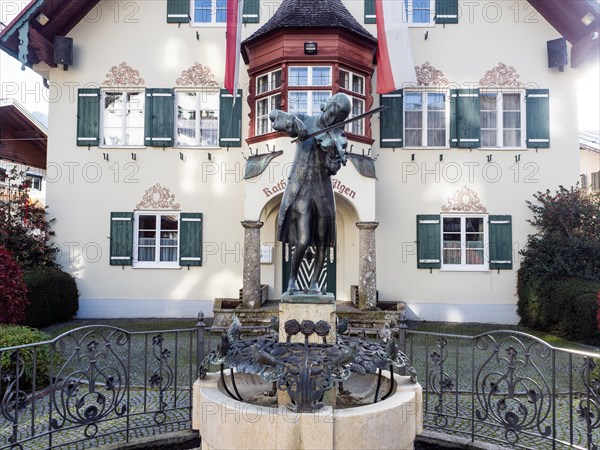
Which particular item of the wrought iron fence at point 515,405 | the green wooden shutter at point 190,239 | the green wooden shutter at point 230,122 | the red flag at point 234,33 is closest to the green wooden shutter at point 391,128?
the green wooden shutter at point 230,122

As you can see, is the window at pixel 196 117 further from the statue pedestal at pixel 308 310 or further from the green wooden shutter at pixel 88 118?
the statue pedestal at pixel 308 310

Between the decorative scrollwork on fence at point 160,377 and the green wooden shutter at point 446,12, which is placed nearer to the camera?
the decorative scrollwork on fence at point 160,377

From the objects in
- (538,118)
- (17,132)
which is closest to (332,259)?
(538,118)

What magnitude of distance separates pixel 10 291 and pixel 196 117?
719cm

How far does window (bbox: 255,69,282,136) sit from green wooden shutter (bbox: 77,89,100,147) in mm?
4608

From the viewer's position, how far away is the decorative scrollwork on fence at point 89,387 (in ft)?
13.4

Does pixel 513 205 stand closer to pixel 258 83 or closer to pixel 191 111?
pixel 258 83

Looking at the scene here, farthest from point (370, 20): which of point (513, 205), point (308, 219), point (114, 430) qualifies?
point (114, 430)

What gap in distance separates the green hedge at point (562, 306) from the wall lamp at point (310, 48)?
26.6ft

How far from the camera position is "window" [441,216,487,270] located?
12641 millimetres

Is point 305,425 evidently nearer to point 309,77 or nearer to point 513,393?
point 513,393

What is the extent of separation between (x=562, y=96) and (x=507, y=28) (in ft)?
8.16

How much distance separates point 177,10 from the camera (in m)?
12.9

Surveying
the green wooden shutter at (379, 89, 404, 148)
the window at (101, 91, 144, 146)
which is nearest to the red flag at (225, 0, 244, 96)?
the window at (101, 91, 144, 146)
